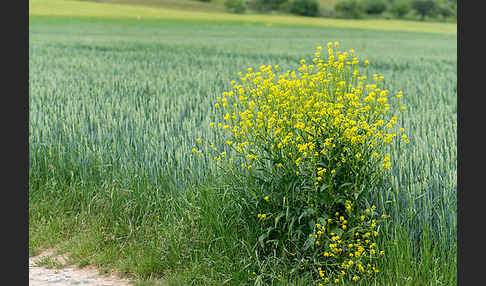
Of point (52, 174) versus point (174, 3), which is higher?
point (174, 3)

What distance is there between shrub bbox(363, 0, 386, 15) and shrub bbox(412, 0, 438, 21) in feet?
18.2

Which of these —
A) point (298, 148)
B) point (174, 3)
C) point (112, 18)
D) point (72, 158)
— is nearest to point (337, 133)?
point (298, 148)

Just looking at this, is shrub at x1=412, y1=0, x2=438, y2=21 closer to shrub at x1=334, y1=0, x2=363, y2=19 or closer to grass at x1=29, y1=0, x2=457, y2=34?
shrub at x1=334, y1=0, x2=363, y2=19

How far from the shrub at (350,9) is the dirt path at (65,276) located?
94027mm

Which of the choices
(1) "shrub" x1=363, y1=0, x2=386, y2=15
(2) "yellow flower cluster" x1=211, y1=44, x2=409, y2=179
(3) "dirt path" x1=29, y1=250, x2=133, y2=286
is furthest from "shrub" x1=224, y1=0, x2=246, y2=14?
(2) "yellow flower cluster" x1=211, y1=44, x2=409, y2=179

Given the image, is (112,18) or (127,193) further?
(112,18)

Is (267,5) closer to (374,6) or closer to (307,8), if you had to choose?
(307,8)

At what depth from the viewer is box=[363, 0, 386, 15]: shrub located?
9925 cm

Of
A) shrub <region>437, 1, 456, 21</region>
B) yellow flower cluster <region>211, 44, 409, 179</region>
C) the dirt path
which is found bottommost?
the dirt path

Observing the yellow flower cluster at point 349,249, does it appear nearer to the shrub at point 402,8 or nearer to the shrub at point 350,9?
the shrub at point 350,9

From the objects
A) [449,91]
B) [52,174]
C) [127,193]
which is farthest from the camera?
[449,91]

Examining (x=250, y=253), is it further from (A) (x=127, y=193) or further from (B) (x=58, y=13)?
(B) (x=58, y=13)

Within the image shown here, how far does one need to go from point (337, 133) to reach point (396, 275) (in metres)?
1.44

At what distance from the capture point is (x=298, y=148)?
17.8ft
